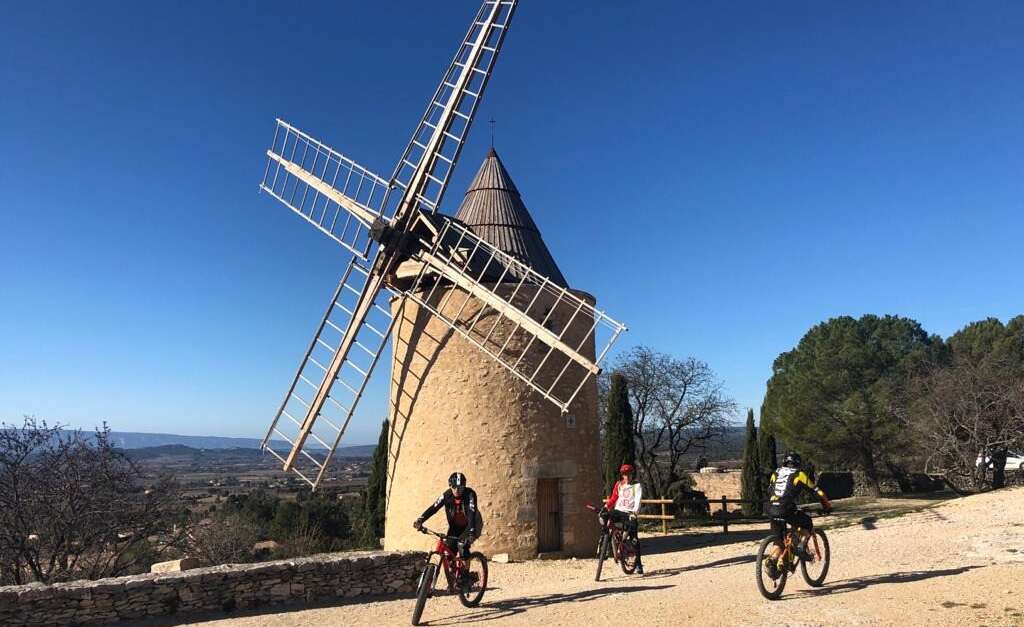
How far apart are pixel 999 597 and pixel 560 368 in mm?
7470

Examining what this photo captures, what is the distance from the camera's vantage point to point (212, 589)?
7.32 m

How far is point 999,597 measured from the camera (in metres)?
6.12

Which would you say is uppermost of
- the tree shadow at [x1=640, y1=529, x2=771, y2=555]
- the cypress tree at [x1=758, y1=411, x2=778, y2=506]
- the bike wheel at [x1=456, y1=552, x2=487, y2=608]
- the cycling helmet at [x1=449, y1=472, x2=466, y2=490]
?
the cypress tree at [x1=758, y1=411, x2=778, y2=506]

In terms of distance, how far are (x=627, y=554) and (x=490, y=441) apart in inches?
140

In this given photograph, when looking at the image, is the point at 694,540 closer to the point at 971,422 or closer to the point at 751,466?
the point at 971,422

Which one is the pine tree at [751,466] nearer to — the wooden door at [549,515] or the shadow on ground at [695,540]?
the shadow on ground at [695,540]

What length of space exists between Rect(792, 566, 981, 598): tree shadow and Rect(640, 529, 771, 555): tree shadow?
559 centimetres

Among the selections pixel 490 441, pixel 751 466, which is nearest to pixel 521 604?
pixel 490 441

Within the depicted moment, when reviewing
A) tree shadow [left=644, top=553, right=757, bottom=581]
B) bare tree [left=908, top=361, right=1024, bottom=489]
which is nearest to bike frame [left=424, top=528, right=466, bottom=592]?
tree shadow [left=644, top=553, right=757, bottom=581]

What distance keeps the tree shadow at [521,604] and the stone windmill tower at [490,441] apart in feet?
13.3

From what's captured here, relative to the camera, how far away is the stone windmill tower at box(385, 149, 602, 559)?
1187 cm

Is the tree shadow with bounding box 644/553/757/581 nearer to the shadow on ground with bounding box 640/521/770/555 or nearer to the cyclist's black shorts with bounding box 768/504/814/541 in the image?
the shadow on ground with bounding box 640/521/770/555

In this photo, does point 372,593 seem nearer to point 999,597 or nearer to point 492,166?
point 999,597

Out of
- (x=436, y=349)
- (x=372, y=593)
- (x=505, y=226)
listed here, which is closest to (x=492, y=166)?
(x=505, y=226)
